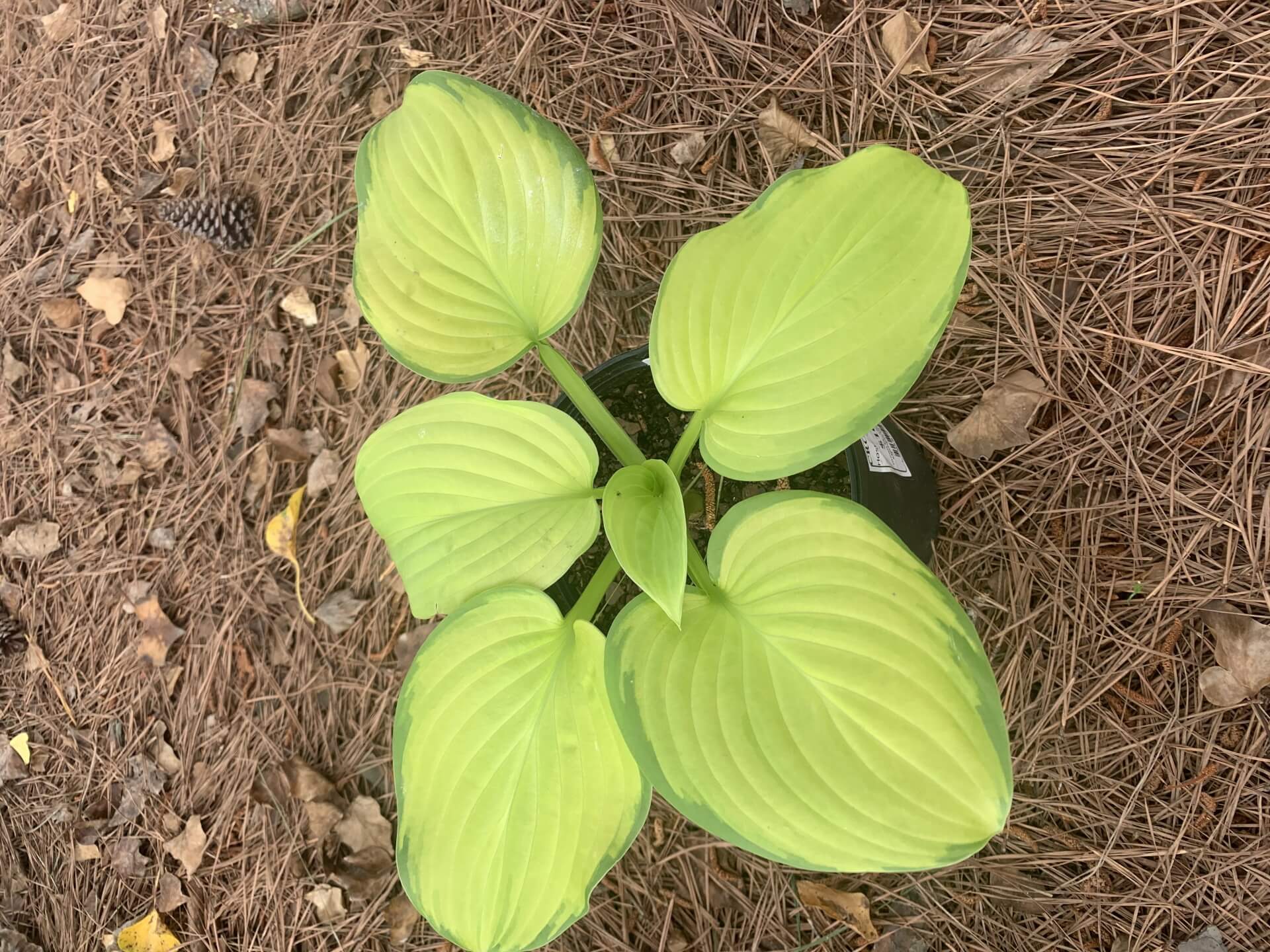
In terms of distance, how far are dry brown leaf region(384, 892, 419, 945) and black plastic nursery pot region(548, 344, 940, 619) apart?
2.28 ft

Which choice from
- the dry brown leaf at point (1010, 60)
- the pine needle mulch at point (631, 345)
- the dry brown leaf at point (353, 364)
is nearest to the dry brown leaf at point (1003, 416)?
the pine needle mulch at point (631, 345)

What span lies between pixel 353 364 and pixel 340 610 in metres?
0.45

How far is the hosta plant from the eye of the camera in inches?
26.4

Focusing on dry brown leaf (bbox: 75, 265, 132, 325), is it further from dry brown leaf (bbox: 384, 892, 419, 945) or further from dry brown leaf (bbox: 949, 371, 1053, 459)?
dry brown leaf (bbox: 949, 371, 1053, 459)

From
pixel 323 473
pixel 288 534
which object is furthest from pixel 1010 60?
pixel 288 534

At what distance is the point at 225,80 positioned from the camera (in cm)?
160

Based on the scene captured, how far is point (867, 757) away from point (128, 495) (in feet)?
5.08

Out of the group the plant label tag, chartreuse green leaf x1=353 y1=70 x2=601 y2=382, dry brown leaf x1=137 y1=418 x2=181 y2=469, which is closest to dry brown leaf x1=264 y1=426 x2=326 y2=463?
dry brown leaf x1=137 y1=418 x2=181 y2=469

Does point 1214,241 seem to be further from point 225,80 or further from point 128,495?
point 128,495

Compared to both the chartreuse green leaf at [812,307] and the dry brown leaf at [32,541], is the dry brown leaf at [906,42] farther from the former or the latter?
the dry brown leaf at [32,541]

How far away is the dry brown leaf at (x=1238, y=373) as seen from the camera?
1007 millimetres

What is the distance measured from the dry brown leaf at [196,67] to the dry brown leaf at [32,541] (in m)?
0.94

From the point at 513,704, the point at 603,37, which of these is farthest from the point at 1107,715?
the point at 603,37

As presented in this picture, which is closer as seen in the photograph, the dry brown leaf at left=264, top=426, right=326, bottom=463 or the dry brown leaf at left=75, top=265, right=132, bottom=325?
the dry brown leaf at left=264, top=426, right=326, bottom=463
